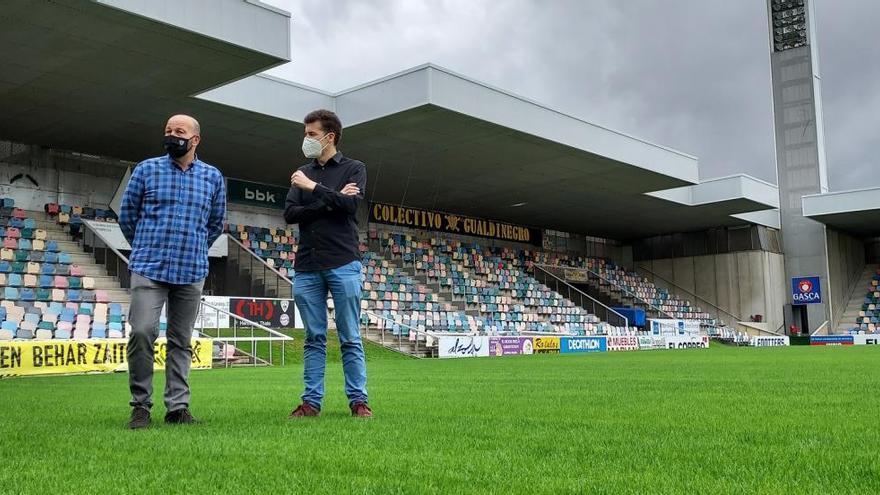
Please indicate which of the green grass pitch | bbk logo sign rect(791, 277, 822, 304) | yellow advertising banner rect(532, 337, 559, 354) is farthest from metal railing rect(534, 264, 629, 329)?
the green grass pitch

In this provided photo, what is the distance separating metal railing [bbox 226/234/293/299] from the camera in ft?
82.1

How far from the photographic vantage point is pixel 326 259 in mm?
5250

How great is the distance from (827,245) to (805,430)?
45935 millimetres

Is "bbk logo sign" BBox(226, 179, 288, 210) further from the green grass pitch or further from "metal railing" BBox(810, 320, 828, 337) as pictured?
"metal railing" BBox(810, 320, 828, 337)

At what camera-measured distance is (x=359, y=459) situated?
3.34 m

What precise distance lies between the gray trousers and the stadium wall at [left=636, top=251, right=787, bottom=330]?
45.2 meters

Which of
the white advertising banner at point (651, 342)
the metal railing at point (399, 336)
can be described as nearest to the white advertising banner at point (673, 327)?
the white advertising banner at point (651, 342)

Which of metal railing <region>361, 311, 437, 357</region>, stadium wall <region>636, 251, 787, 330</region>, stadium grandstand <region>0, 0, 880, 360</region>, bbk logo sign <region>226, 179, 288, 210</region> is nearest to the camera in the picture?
stadium grandstand <region>0, 0, 880, 360</region>

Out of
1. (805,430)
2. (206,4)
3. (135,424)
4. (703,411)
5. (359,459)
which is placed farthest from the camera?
(206,4)

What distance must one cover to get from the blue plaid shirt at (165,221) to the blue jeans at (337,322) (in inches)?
27.4

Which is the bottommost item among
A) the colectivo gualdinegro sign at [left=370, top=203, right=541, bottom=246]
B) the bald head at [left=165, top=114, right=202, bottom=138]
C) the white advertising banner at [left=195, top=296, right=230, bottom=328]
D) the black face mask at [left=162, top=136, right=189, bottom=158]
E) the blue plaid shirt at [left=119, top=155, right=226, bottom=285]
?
the white advertising banner at [left=195, top=296, right=230, bottom=328]

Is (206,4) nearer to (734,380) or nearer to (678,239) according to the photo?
(734,380)

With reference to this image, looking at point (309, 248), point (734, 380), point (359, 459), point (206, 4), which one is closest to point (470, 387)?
point (734, 380)

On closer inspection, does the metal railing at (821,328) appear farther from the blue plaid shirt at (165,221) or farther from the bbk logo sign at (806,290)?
the blue plaid shirt at (165,221)
